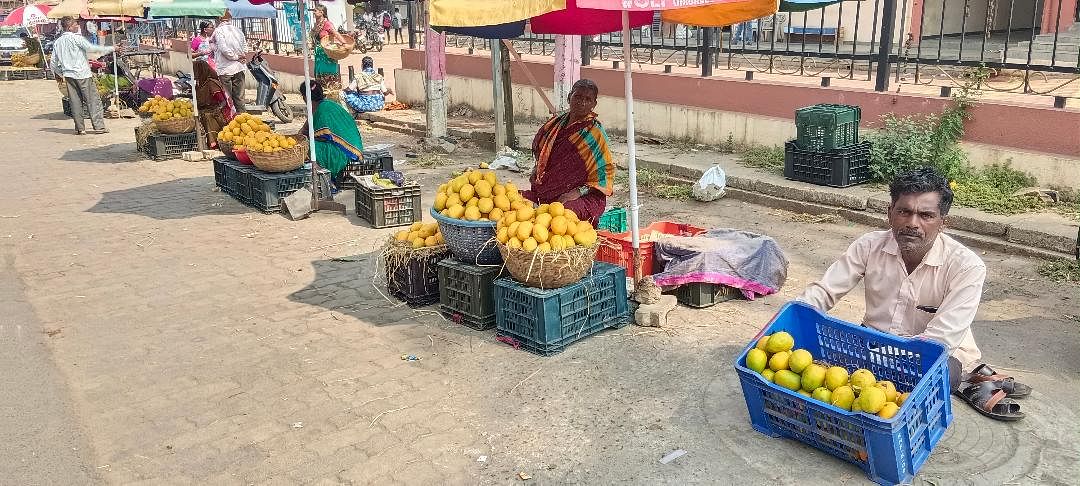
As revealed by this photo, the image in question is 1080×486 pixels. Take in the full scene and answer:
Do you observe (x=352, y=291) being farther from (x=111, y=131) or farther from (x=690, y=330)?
(x=111, y=131)

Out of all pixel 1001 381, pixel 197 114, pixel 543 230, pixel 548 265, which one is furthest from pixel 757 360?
pixel 197 114

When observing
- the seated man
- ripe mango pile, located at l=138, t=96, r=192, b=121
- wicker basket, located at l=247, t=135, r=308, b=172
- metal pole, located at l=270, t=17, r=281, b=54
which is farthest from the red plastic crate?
metal pole, located at l=270, t=17, r=281, b=54

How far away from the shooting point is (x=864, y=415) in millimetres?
3578

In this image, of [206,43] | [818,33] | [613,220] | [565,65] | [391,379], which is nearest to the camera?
[391,379]

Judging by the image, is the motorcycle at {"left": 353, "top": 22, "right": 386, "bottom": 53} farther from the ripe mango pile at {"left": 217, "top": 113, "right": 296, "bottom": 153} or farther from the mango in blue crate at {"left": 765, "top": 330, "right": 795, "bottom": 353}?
the mango in blue crate at {"left": 765, "top": 330, "right": 795, "bottom": 353}

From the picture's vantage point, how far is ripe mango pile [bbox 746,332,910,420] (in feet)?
11.9

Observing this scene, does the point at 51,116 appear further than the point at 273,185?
Yes

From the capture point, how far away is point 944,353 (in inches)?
151

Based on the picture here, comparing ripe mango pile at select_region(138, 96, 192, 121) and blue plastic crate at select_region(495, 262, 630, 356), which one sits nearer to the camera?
blue plastic crate at select_region(495, 262, 630, 356)

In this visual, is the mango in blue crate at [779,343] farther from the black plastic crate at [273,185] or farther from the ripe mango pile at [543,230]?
the black plastic crate at [273,185]

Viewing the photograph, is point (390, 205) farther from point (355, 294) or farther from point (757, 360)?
point (757, 360)

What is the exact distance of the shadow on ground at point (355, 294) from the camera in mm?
6398

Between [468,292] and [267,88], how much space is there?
1249cm

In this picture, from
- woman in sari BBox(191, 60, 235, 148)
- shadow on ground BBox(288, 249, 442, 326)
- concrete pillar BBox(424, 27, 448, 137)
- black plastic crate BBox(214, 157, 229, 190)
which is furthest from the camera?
concrete pillar BBox(424, 27, 448, 137)
